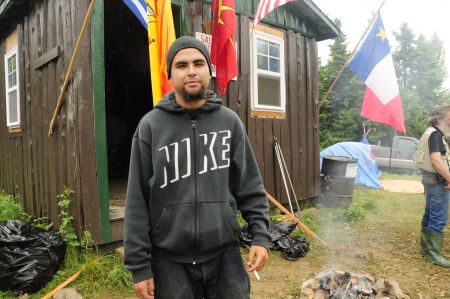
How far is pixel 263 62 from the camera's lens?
22.2 feet

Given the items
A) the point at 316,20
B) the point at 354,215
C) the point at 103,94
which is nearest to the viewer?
the point at 103,94

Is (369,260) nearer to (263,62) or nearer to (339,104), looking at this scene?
(263,62)

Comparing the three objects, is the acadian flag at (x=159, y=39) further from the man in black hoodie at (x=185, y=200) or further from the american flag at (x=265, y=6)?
the man in black hoodie at (x=185, y=200)

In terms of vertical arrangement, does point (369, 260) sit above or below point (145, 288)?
below

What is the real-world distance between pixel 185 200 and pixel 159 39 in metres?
2.47

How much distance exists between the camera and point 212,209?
185cm

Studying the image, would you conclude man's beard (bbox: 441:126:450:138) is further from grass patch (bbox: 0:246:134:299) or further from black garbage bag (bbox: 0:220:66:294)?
black garbage bag (bbox: 0:220:66:294)

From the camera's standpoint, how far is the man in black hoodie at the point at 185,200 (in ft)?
5.93

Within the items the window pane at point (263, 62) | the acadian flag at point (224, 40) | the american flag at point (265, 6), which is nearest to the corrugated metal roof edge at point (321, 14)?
the window pane at point (263, 62)

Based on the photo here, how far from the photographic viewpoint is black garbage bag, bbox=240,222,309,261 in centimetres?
505

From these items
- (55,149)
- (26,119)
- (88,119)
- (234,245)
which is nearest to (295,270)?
(234,245)

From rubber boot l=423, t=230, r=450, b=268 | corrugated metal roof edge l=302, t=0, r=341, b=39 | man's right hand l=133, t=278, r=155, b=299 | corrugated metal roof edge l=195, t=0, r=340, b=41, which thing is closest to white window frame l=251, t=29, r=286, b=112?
corrugated metal roof edge l=195, t=0, r=340, b=41

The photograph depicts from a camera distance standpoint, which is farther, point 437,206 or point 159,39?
point 437,206

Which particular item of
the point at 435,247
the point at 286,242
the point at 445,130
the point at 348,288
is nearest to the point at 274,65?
the point at 445,130
